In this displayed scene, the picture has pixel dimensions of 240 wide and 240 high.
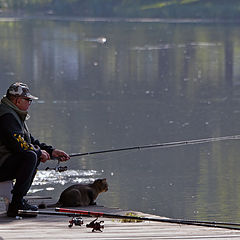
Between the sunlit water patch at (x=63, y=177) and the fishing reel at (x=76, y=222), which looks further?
the sunlit water patch at (x=63, y=177)

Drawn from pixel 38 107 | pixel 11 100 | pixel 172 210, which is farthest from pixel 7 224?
pixel 38 107

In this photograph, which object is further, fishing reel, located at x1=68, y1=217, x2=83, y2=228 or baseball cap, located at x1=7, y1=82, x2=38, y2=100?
baseball cap, located at x1=7, y1=82, x2=38, y2=100

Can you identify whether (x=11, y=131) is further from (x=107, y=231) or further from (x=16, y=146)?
(x=107, y=231)

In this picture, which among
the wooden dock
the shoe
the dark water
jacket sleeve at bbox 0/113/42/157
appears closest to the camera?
the wooden dock

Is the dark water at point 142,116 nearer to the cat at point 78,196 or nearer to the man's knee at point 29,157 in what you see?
the cat at point 78,196

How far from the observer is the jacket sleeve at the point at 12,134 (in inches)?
264

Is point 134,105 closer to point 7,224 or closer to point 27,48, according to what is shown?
point 7,224

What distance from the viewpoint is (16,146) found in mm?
6719

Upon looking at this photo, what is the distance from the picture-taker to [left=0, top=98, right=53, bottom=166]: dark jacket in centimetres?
670

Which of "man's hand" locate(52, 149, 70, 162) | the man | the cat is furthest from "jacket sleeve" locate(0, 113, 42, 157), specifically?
the cat

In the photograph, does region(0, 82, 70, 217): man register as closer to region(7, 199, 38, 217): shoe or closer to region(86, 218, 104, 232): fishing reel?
Result: region(7, 199, 38, 217): shoe

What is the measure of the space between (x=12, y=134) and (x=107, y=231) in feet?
3.13

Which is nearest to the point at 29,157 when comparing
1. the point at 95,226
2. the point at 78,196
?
the point at 95,226

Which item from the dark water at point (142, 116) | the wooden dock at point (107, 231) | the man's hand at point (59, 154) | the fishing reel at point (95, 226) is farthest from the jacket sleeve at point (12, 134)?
the dark water at point (142, 116)
